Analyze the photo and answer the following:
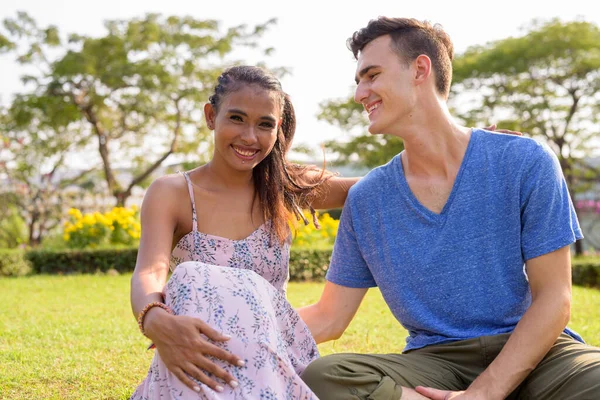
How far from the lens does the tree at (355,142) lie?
19016mm

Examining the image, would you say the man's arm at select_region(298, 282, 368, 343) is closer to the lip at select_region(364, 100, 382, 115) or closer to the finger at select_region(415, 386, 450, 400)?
the finger at select_region(415, 386, 450, 400)

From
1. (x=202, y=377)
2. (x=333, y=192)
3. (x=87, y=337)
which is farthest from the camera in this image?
(x=87, y=337)

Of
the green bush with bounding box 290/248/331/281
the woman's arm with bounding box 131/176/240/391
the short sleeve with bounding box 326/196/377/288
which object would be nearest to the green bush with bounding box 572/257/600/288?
the green bush with bounding box 290/248/331/281

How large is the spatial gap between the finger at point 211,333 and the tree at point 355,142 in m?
16.9

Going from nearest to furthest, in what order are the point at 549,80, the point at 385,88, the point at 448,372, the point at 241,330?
the point at 241,330 → the point at 448,372 → the point at 385,88 → the point at 549,80

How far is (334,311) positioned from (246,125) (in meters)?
0.90

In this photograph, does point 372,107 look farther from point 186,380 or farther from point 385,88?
point 186,380

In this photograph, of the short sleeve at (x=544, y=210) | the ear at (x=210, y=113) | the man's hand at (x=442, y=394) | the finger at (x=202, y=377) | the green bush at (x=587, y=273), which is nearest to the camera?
the finger at (x=202, y=377)

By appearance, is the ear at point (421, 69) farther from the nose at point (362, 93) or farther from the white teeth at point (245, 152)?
the white teeth at point (245, 152)

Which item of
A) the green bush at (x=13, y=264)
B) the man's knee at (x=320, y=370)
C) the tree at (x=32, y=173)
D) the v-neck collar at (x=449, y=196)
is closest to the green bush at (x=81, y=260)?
the green bush at (x=13, y=264)

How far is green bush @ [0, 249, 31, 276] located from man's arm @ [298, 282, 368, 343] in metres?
8.96

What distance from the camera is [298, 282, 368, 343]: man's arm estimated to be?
3002mm

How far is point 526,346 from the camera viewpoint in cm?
239

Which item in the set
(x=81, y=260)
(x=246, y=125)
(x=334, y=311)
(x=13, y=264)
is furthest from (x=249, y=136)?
(x=13, y=264)
